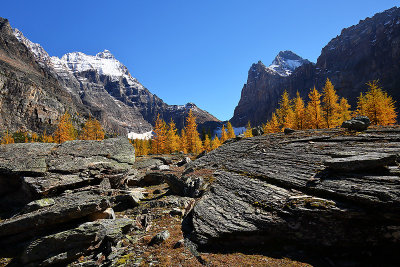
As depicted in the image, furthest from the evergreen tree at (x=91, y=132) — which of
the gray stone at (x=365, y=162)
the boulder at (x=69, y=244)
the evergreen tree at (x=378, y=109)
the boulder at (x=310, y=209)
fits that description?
the evergreen tree at (x=378, y=109)

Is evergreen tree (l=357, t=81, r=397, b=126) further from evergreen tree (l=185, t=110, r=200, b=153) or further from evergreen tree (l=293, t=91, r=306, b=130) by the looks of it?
evergreen tree (l=185, t=110, r=200, b=153)

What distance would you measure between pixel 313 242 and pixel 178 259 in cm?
598

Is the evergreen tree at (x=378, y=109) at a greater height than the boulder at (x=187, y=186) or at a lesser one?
greater

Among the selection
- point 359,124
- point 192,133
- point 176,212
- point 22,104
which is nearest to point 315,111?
point 359,124

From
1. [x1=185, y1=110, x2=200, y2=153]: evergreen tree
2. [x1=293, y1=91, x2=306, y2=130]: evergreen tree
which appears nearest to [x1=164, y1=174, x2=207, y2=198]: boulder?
[x1=293, y1=91, x2=306, y2=130]: evergreen tree

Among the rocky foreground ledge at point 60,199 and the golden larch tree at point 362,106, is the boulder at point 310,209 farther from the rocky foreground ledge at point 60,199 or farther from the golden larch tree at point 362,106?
the golden larch tree at point 362,106

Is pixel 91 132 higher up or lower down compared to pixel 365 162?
higher up

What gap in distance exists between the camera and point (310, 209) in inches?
326

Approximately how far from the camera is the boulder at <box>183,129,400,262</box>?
7.34 metres

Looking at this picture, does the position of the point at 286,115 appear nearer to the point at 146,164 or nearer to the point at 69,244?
the point at 146,164

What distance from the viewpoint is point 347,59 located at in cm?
18638

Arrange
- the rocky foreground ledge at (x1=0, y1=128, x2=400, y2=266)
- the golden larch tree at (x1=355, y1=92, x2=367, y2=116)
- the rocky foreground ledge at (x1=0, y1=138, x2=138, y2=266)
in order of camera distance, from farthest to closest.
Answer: the golden larch tree at (x1=355, y1=92, x2=367, y2=116), the rocky foreground ledge at (x1=0, y1=138, x2=138, y2=266), the rocky foreground ledge at (x1=0, y1=128, x2=400, y2=266)

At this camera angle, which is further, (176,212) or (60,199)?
(60,199)

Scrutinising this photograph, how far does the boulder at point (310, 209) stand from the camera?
7340mm
